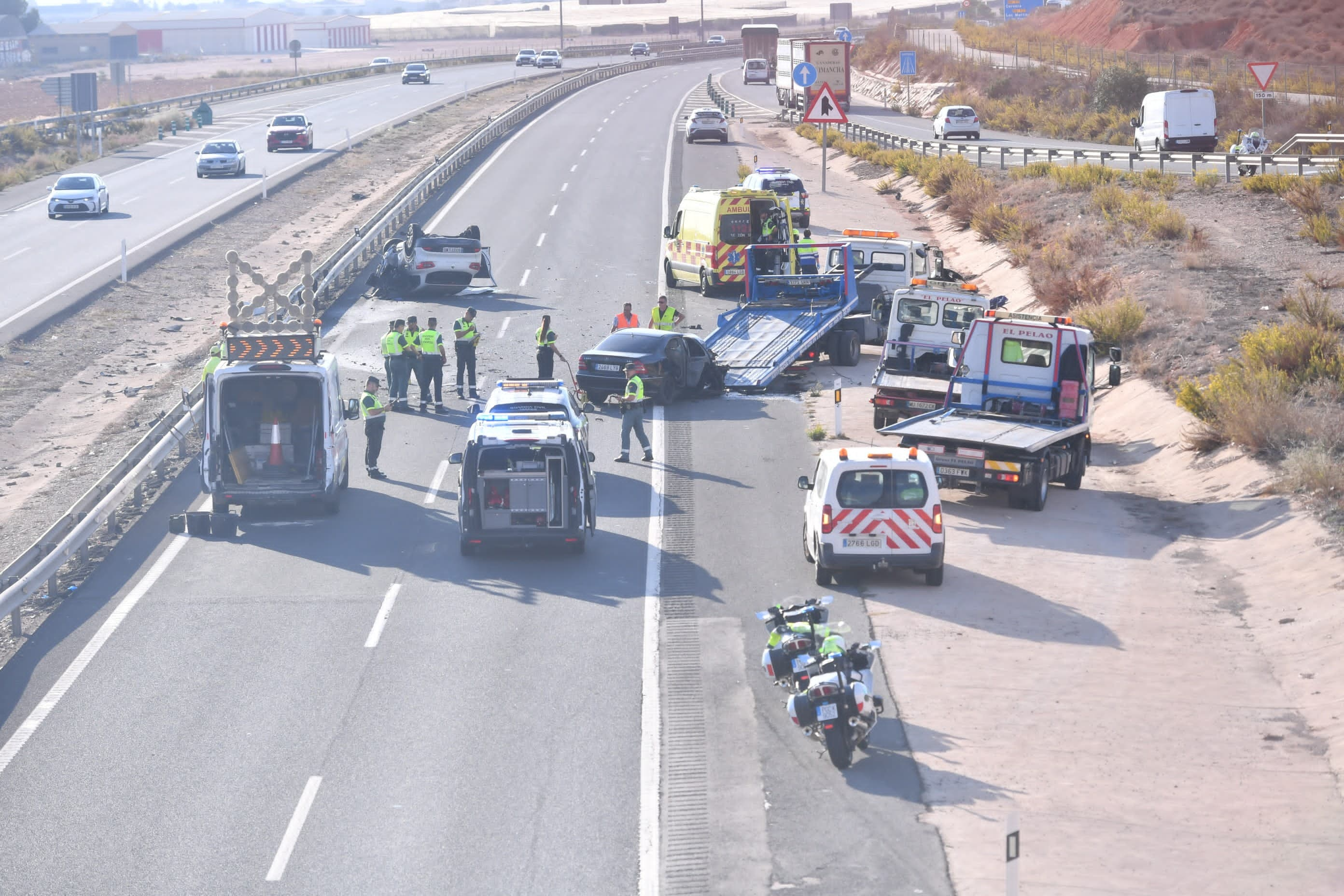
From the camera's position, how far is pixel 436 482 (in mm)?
22719

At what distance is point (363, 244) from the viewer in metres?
39.3

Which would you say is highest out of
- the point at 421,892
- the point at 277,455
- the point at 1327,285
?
the point at 1327,285

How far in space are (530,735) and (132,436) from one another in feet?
47.6

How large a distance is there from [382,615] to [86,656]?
318 centimetres

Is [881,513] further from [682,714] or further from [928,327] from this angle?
[928,327]

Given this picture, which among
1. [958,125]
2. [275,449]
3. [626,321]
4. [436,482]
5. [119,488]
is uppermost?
[958,125]

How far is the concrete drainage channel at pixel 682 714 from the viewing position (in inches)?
457

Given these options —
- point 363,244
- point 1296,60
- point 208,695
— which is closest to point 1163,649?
point 208,695

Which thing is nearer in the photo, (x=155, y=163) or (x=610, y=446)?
(x=610, y=446)

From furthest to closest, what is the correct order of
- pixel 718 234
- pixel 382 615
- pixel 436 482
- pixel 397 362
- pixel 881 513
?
pixel 718 234
pixel 397 362
pixel 436 482
pixel 881 513
pixel 382 615

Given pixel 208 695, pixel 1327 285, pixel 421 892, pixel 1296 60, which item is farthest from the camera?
pixel 1296 60

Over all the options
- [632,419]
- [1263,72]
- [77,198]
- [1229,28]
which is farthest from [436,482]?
[1229,28]

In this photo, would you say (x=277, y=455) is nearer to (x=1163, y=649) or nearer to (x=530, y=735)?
(x=530, y=735)

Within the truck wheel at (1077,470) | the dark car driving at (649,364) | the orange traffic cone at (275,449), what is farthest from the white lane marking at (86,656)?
the truck wheel at (1077,470)
